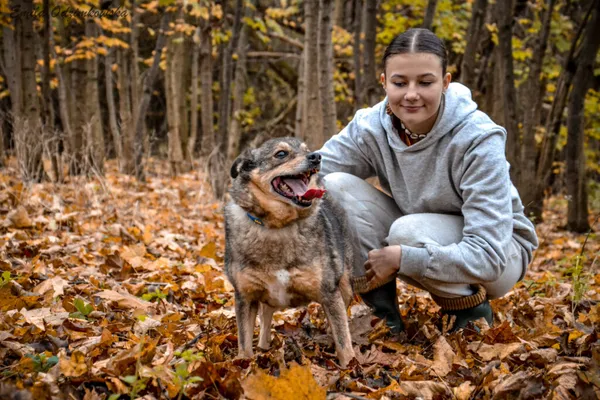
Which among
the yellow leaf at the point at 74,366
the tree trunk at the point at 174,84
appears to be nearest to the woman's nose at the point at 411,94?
the yellow leaf at the point at 74,366

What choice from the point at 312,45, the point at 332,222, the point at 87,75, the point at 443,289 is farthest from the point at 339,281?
the point at 87,75

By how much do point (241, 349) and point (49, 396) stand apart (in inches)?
48.3

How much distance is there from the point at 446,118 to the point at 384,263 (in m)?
1.01

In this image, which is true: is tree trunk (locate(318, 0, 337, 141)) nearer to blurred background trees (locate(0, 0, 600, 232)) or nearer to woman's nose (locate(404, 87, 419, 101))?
blurred background trees (locate(0, 0, 600, 232))

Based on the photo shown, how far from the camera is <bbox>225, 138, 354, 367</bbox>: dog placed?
317 centimetres

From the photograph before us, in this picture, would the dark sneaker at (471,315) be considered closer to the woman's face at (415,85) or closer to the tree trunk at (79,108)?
the woman's face at (415,85)

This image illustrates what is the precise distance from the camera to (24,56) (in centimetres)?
936

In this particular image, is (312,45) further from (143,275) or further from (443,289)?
(443,289)

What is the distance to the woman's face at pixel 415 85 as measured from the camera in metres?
3.36

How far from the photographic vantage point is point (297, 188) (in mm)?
3352

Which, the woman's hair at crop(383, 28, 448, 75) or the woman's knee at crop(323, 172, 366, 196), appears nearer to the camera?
the woman's hair at crop(383, 28, 448, 75)

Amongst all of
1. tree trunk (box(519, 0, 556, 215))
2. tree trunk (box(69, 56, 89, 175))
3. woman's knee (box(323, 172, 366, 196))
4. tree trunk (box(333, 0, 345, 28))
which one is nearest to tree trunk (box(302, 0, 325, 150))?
tree trunk (box(519, 0, 556, 215))

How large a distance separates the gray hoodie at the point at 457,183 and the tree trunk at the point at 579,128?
5.51 metres

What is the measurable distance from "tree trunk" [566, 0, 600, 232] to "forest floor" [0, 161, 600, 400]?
12.3 ft
